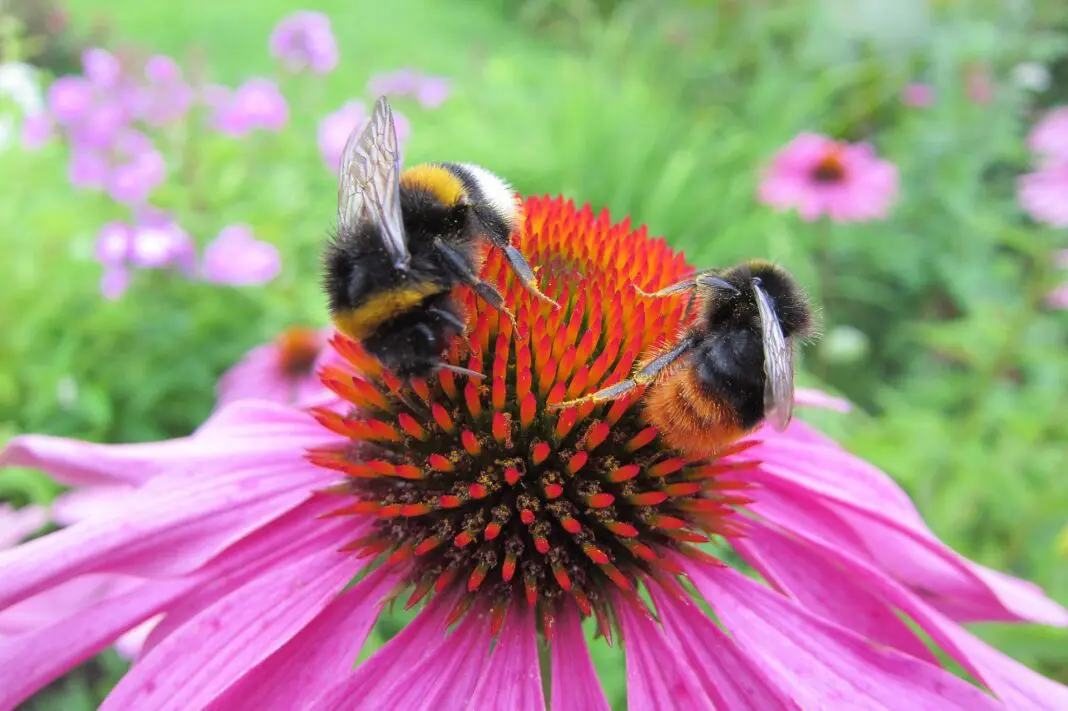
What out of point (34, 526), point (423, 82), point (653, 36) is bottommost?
point (34, 526)

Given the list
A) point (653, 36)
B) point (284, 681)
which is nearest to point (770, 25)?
point (653, 36)

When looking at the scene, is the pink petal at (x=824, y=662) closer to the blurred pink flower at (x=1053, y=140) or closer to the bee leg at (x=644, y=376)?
the bee leg at (x=644, y=376)

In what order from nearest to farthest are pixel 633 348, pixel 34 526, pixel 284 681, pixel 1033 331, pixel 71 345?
pixel 284 681 < pixel 633 348 < pixel 34 526 < pixel 71 345 < pixel 1033 331

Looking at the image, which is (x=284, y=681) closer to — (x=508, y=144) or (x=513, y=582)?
(x=513, y=582)

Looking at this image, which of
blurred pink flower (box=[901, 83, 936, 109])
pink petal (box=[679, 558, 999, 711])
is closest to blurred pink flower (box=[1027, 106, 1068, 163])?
blurred pink flower (box=[901, 83, 936, 109])

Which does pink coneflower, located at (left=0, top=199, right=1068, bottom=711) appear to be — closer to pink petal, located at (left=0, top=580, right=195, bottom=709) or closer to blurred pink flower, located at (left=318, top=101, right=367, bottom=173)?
pink petal, located at (left=0, top=580, right=195, bottom=709)

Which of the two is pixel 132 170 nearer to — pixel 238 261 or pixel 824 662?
pixel 238 261
